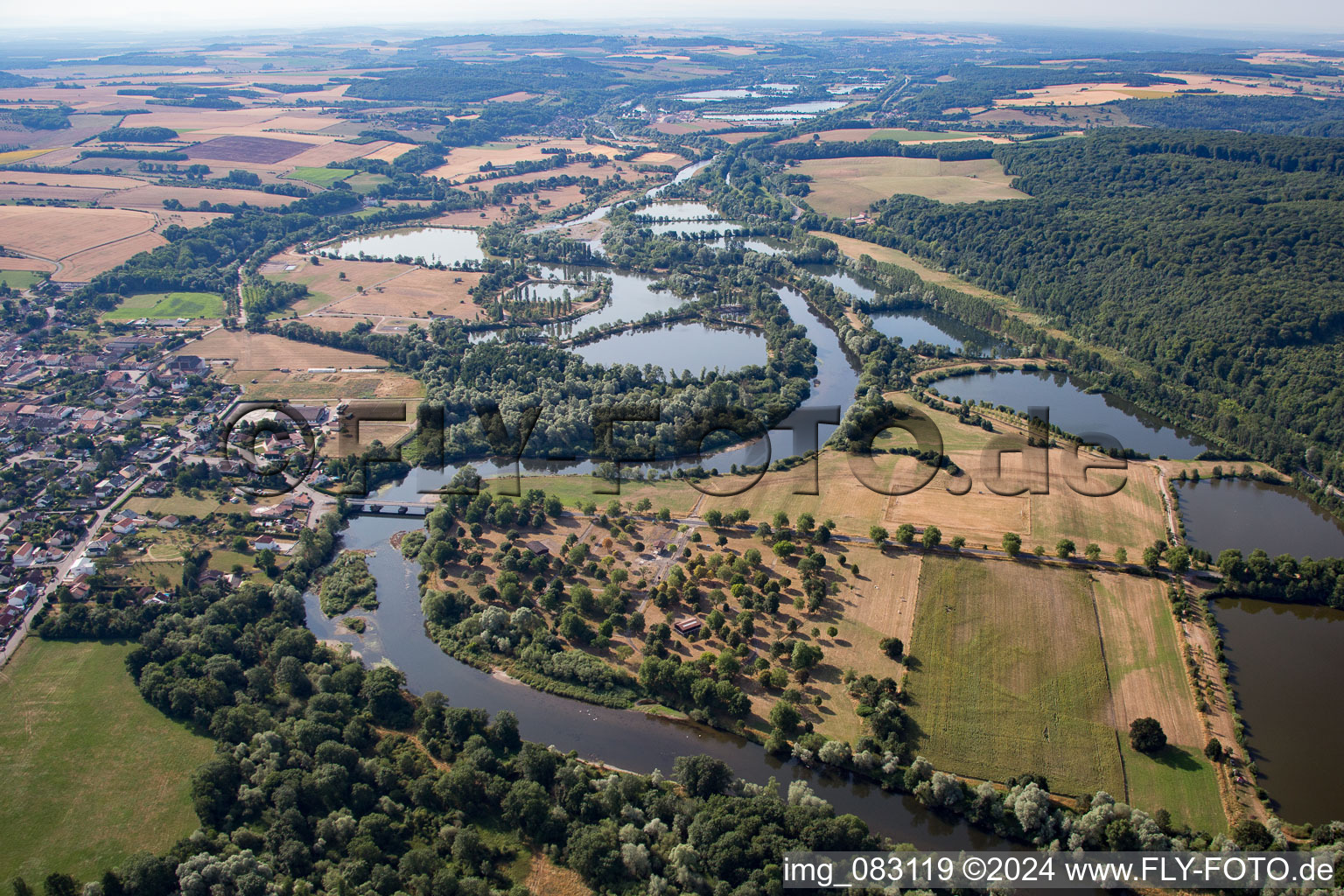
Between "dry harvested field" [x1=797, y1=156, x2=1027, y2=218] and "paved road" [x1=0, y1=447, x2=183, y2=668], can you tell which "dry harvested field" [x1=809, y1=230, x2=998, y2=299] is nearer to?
"dry harvested field" [x1=797, y1=156, x2=1027, y2=218]

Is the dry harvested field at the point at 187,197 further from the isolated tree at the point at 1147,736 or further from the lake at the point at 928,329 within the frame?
the isolated tree at the point at 1147,736

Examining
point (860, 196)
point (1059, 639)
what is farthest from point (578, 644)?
point (860, 196)

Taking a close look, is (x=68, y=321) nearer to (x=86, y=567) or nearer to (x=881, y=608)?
(x=86, y=567)

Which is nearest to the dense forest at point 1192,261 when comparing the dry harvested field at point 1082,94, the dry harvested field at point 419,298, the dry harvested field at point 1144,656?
the dry harvested field at point 1144,656

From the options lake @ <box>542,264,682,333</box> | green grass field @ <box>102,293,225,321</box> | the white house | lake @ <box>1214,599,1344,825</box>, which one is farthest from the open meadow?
green grass field @ <box>102,293,225,321</box>

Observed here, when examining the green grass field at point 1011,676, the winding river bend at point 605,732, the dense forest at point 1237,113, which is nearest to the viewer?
the winding river bend at point 605,732

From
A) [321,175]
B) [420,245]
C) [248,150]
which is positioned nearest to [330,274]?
[420,245]
